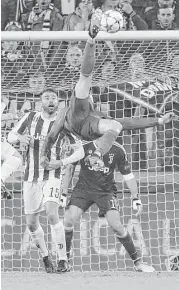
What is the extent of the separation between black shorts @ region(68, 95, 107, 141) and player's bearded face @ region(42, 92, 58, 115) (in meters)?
0.50

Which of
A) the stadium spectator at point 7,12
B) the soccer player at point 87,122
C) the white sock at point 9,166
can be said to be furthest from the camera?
the stadium spectator at point 7,12

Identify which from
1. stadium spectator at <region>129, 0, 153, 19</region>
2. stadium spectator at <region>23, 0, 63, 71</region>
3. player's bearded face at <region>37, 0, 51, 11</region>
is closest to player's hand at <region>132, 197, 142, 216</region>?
stadium spectator at <region>23, 0, 63, 71</region>

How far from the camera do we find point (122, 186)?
9688 mm

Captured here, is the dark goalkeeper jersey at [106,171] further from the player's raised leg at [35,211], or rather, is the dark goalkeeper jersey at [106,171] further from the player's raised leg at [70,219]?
the player's raised leg at [35,211]

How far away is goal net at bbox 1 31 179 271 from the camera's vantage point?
29.6 ft

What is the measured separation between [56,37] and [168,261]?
9.48ft

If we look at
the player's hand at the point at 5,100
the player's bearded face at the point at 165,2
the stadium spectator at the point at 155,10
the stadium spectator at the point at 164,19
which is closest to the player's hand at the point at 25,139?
the player's hand at the point at 5,100

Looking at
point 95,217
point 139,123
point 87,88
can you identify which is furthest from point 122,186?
point 87,88

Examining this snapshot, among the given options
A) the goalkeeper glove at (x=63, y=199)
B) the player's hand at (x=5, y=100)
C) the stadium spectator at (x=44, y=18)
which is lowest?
the goalkeeper glove at (x=63, y=199)

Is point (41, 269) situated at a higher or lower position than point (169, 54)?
lower

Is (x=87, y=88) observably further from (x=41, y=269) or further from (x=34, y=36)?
(x=41, y=269)

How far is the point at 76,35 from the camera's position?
8219 millimetres

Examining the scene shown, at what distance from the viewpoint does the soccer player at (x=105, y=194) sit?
29.3 ft

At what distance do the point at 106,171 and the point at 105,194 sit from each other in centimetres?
24
